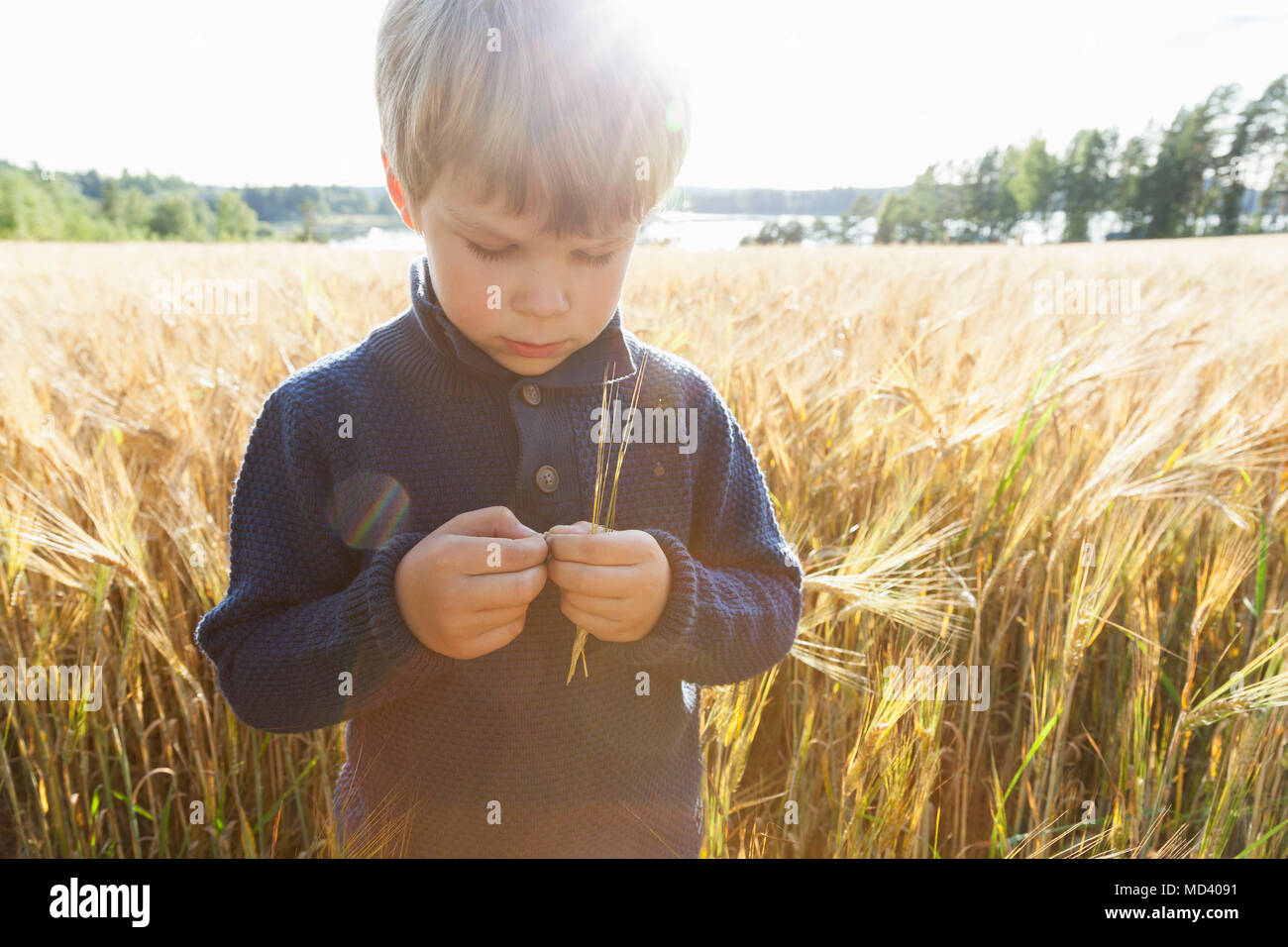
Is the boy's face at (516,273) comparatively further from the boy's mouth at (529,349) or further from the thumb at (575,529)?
the thumb at (575,529)

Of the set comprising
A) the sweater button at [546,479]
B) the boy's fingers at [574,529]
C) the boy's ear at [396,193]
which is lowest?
the boy's fingers at [574,529]

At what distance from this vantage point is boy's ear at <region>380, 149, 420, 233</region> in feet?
3.04

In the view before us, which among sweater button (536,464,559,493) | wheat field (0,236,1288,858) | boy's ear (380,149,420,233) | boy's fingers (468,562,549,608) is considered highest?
boy's ear (380,149,420,233)

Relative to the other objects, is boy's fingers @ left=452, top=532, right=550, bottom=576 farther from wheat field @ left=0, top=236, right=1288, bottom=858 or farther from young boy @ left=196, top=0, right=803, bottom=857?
wheat field @ left=0, top=236, right=1288, bottom=858

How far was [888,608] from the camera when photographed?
1.25 m

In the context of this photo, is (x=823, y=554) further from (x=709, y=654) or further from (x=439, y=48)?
(x=439, y=48)

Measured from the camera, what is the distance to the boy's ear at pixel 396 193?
3.04 ft

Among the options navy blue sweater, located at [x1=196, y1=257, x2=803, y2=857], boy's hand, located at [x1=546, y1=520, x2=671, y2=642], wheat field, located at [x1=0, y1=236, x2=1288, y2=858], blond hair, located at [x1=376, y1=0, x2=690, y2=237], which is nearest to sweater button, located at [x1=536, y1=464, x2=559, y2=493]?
navy blue sweater, located at [x1=196, y1=257, x2=803, y2=857]

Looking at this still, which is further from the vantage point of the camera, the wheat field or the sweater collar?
the wheat field

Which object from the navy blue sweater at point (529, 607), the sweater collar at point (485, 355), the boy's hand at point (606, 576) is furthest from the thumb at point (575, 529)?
the sweater collar at point (485, 355)

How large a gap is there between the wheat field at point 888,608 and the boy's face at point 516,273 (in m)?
0.58
